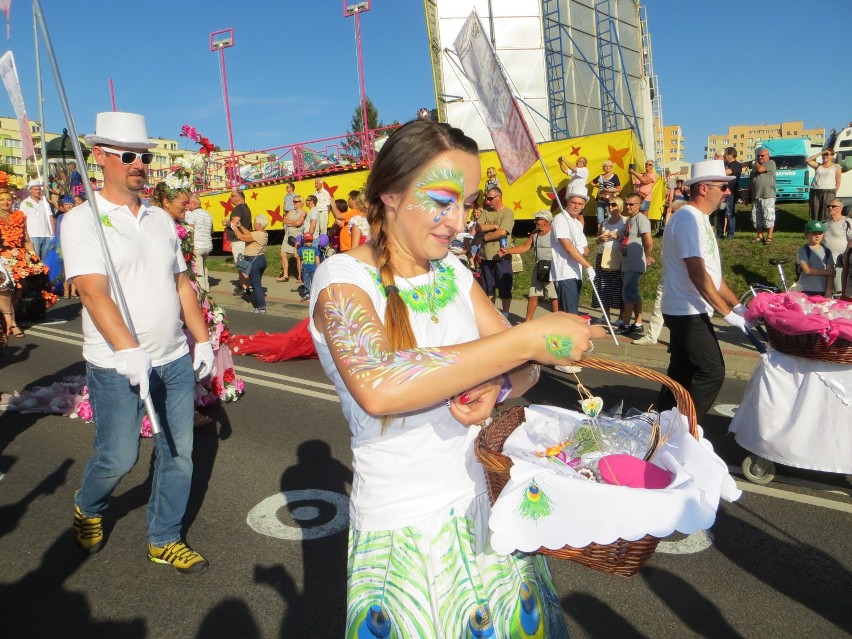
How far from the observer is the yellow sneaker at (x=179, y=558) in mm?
3441

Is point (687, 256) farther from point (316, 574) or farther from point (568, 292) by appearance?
point (568, 292)

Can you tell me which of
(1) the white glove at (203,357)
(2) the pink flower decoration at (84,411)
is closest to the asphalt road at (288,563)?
(2) the pink flower decoration at (84,411)

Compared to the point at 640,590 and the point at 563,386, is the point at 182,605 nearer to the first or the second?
the point at 640,590

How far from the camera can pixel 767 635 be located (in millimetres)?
2945

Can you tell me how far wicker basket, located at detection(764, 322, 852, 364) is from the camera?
4023 millimetres

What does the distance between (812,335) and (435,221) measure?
11.2ft

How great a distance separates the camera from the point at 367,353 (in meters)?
1.42

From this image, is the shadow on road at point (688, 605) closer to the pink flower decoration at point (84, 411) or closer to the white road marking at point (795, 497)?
the white road marking at point (795, 497)

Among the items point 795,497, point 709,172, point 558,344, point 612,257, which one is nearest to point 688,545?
point 795,497

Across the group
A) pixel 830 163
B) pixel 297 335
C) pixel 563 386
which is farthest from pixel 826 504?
pixel 830 163

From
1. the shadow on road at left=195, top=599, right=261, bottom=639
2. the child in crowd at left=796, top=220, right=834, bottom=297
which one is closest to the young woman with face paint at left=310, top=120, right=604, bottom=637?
the shadow on road at left=195, top=599, right=261, bottom=639

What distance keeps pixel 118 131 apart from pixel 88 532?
82.6 inches

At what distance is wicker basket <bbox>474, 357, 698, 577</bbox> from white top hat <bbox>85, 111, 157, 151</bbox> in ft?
7.22

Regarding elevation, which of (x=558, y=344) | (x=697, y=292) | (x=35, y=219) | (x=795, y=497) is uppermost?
(x=35, y=219)
